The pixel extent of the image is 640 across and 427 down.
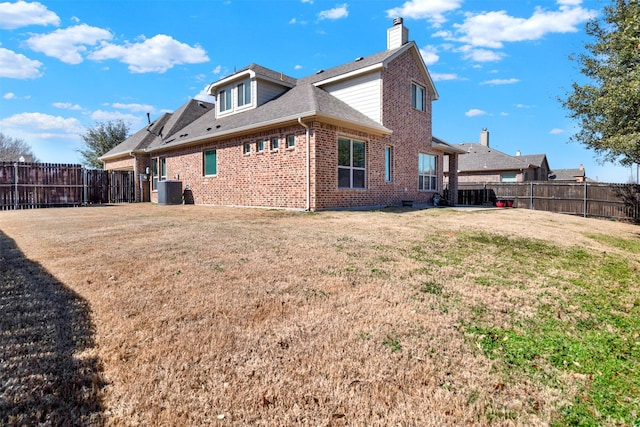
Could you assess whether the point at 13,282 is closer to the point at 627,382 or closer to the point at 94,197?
the point at 627,382

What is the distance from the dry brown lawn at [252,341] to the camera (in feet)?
6.04

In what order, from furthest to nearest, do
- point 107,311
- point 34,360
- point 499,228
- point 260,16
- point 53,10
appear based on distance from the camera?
1. point 260,16
2. point 53,10
3. point 499,228
4. point 107,311
5. point 34,360

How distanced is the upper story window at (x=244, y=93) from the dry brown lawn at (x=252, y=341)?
12547 millimetres

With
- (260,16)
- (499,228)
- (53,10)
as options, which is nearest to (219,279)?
(499,228)

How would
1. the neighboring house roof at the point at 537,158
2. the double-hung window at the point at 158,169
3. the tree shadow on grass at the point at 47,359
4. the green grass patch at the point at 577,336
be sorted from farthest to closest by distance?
the neighboring house roof at the point at 537,158 < the double-hung window at the point at 158,169 < the green grass patch at the point at 577,336 < the tree shadow on grass at the point at 47,359

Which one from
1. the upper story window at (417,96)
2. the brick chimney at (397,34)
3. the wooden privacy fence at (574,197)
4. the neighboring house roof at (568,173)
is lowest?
the wooden privacy fence at (574,197)

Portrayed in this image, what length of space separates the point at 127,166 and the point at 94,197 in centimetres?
370

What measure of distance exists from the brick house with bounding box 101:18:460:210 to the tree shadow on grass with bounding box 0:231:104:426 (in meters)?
8.73

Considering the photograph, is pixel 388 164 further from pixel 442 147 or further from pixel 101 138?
pixel 101 138

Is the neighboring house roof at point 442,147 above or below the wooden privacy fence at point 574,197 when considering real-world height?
above

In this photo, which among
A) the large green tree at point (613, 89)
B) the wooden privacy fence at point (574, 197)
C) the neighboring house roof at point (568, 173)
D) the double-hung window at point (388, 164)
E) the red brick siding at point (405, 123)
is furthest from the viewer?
the neighboring house roof at point (568, 173)

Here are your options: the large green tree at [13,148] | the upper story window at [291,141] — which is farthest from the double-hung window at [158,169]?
the large green tree at [13,148]

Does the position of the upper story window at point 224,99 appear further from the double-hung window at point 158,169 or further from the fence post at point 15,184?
the fence post at point 15,184

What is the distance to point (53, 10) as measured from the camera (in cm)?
960
